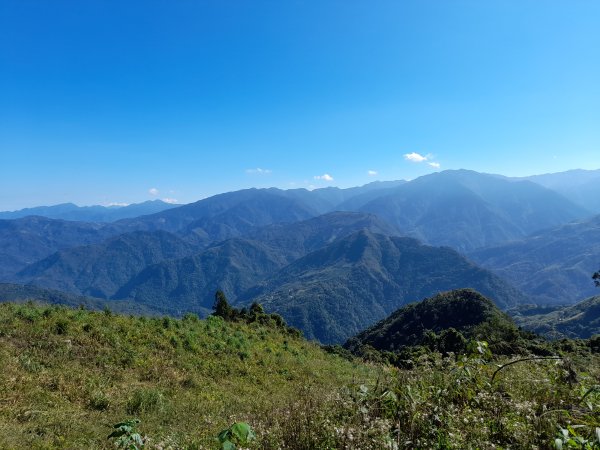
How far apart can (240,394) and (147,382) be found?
293cm

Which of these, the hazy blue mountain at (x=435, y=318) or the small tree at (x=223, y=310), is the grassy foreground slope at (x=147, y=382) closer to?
the small tree at (x=223, y=310)

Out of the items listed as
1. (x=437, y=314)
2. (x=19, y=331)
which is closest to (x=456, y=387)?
(x=19, y=331)

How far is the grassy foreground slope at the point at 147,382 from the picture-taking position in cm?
575

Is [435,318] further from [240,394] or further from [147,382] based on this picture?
[147,382]

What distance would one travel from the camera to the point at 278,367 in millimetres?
16078

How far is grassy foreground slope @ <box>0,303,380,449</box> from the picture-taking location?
5.75 metres

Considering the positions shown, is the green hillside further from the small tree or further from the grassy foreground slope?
the grassy foreground slope

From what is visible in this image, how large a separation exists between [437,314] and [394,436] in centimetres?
7759

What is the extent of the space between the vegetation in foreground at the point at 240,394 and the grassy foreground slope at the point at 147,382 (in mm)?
41

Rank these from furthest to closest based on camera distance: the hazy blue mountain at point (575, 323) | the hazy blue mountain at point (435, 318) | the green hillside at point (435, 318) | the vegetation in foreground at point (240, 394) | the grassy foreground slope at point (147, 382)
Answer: the hazy blue mountain at point (575, 323), the hazy blue mountain at point (435, 318), the green hillside at point (435, 318), the grassy foreground slope at point (147, 382), the vegetation in foreground at point (240, 394)

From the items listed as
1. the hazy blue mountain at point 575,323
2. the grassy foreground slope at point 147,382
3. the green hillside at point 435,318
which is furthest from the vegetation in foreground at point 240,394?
the hazy blue mountain at point 575,323

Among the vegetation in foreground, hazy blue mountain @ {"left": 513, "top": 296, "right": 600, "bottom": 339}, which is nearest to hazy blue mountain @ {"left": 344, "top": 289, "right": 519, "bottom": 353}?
the vegetation in foreground

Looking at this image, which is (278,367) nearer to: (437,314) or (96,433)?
(96,433)

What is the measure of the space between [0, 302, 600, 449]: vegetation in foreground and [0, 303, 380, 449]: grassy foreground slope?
4 centimetres
